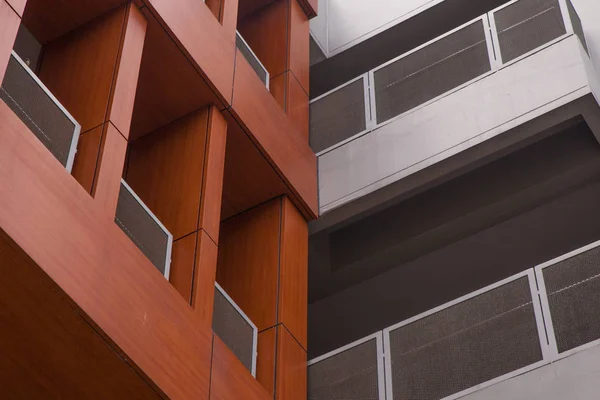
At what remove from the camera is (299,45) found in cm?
2209

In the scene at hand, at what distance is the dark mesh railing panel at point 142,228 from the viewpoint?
46.7ft

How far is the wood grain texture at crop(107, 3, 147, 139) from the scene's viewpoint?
1463cm

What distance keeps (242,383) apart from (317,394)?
240 cm

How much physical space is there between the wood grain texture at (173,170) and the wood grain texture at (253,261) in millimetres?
2403

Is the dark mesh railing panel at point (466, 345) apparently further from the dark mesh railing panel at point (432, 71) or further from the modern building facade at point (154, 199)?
the dark mesh railing panel at point (432, 71)

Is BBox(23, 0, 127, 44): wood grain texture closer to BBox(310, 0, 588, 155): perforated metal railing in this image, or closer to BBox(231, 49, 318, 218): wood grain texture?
BBox(231, 49, 318, 218): wood grain texture

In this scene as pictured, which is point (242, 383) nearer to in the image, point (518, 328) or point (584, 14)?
point (518, 328)

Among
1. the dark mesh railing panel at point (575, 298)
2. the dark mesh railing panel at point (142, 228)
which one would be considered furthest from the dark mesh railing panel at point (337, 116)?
the dark mesh railing panel at point (142, 228)

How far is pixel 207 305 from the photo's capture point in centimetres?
1487

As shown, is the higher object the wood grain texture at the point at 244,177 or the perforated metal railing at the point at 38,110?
the wood grain texture at the point at 244,177

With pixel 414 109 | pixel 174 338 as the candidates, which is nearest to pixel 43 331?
pixel 174 338

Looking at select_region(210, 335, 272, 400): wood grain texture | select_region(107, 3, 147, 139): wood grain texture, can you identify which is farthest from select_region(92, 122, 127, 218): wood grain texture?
select_region(210, 335, 272, 400): wood grain texture

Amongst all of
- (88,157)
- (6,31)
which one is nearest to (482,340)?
(88,157)

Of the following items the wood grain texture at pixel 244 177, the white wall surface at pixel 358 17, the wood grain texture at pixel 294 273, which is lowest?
the wood grain texture at pixel 294 273
